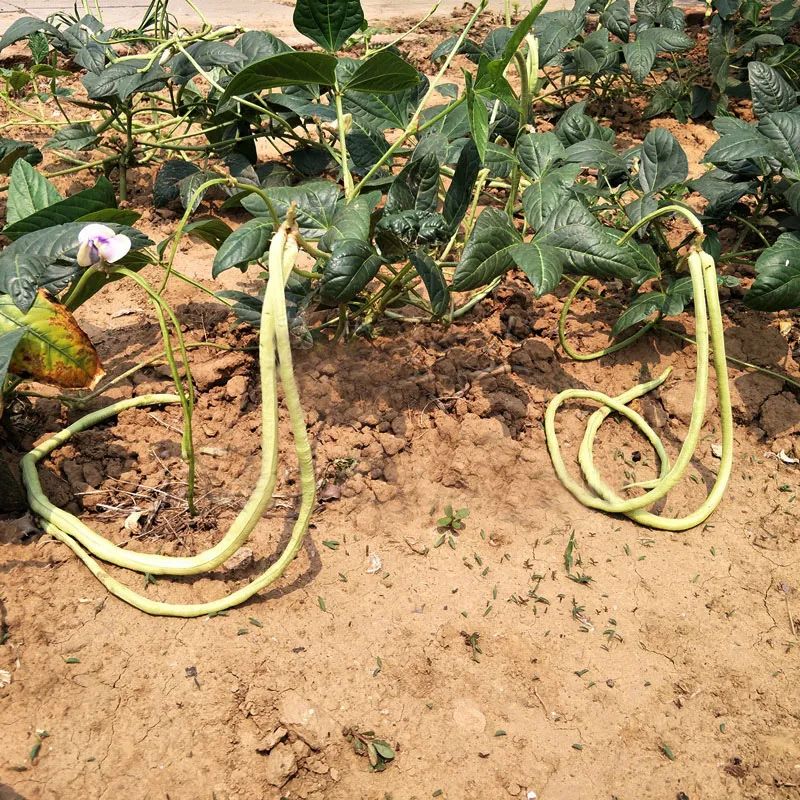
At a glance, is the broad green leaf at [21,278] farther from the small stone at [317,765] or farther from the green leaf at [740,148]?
the green leaf at [740,148]

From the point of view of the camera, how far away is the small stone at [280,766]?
1276 millimetres

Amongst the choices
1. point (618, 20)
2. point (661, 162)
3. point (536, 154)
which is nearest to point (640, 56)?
point (618, 20)

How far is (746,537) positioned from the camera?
5.79 ft

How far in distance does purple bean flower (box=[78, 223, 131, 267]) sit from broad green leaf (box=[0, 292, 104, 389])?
0.16 m

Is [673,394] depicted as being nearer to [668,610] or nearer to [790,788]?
[668,610]

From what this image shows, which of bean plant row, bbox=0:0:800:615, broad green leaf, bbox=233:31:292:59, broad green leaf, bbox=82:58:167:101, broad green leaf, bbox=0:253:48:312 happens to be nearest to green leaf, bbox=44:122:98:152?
bean plant row, bbox=0:0:800:615

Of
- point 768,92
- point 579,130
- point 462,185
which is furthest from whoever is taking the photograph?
point 579,130

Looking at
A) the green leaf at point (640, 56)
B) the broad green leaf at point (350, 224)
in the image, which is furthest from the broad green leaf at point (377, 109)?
the green leaf at point (640, 56)

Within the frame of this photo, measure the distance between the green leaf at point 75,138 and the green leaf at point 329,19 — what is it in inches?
38.2

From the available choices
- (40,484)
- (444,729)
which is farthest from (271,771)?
(40,484)

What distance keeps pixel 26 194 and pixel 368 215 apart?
76cm

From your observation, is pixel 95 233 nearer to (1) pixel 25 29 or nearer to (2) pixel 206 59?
(2) pixel 206 59

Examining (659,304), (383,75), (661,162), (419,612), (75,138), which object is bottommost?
→ (419,612)

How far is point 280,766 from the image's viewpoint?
50.7 inches
